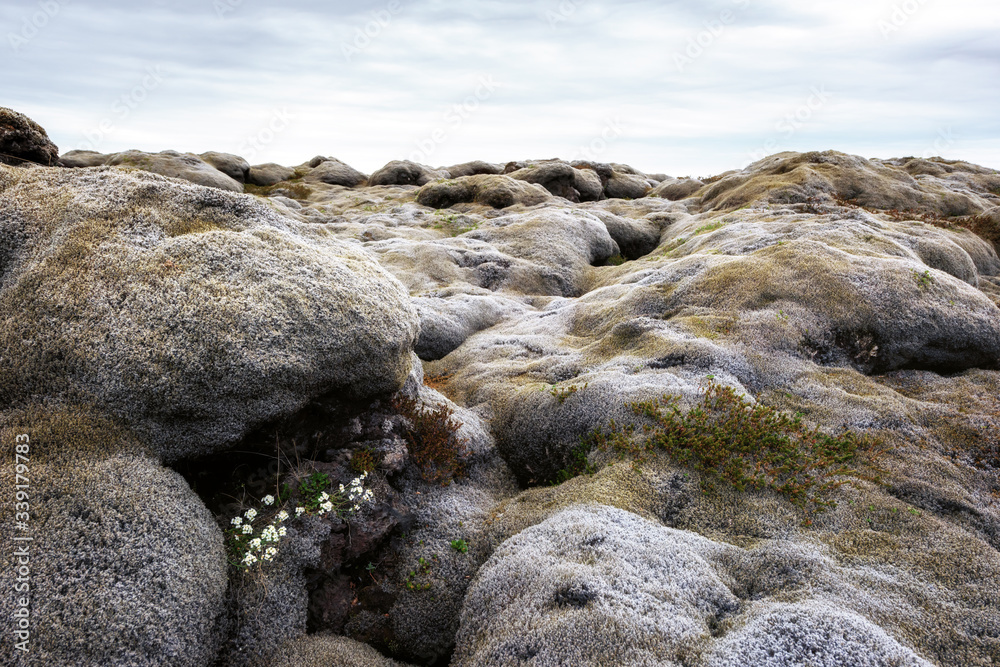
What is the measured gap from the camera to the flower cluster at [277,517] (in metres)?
7.44

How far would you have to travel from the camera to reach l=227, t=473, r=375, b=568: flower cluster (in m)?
7.44

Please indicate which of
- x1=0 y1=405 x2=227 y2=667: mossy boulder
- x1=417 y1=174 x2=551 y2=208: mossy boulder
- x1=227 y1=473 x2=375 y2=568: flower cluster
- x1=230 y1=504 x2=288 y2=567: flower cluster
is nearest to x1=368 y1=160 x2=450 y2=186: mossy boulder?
x1=417 y1=174 x2=551 y2=208: mossy boulder

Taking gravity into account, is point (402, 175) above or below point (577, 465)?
above

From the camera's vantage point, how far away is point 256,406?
8.33 meters

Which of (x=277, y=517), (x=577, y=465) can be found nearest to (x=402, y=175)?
(x=577, y=465)

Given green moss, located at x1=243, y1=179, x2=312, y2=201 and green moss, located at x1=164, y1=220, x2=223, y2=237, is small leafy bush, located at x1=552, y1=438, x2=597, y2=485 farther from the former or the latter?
green moss, located at x1=243, y1=179, x2=312, y2=201

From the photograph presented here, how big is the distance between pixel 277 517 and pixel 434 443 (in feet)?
11.5

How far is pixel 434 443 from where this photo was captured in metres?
10.8

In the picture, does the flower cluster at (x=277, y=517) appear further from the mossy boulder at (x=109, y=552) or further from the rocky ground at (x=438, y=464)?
the mossy boulder at (x=109, y=552)

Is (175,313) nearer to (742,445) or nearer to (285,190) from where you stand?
(742,445)

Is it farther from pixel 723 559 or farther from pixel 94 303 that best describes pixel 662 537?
pixel 94 303

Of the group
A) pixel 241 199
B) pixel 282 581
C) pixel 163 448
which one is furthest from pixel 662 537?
pixel 241 199

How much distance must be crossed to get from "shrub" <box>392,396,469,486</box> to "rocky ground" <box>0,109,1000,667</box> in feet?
0.20

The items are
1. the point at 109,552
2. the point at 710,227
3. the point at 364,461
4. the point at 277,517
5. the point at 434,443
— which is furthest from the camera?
the point at 710,227
